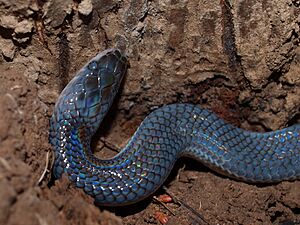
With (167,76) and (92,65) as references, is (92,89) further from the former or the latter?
(167,76)

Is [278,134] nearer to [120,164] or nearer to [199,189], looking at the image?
[199,189]

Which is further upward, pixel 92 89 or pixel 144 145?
Result: pixel 92 89

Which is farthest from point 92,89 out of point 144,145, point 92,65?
point 144,145

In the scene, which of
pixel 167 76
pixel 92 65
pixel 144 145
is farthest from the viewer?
pixel 167 76

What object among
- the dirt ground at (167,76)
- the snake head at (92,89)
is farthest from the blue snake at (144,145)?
the dirt ground at (167,76)

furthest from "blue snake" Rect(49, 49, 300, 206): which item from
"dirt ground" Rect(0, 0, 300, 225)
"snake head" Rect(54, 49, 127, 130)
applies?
"dirt ground" Rect(0, 0, 300, 225)

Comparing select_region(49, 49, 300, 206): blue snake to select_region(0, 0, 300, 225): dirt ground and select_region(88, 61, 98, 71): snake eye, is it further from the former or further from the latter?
select_region(0, 0, 300, 225): dirt ground
